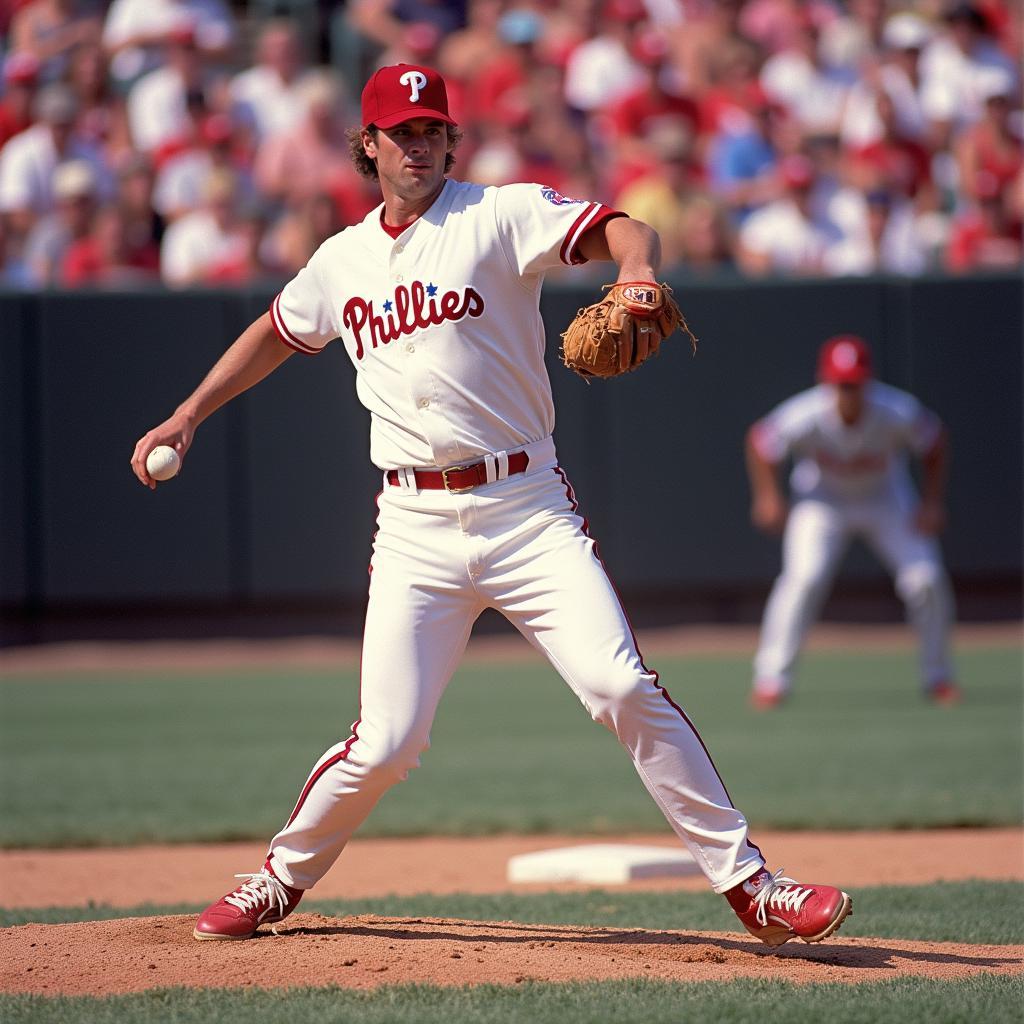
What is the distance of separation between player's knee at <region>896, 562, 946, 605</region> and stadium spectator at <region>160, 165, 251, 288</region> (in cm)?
516

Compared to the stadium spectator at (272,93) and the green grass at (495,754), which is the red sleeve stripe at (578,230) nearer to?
the green grass at (495,754)

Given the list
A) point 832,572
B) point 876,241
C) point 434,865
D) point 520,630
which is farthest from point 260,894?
point 876,241

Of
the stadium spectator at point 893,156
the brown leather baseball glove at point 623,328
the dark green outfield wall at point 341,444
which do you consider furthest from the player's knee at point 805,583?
the brown leather baseball glove at point 623,328

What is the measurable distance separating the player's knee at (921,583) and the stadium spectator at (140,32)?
7.06 metres

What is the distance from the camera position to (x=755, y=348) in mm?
12133

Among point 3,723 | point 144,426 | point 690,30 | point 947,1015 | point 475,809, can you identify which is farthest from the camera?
point 690,30

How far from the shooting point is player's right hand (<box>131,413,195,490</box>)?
13.0 ft

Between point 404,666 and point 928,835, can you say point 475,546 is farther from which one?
point 928,835

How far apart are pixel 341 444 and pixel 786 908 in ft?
27.5

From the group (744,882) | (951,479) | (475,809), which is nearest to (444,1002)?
(744,882)

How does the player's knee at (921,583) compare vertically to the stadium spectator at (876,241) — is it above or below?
below

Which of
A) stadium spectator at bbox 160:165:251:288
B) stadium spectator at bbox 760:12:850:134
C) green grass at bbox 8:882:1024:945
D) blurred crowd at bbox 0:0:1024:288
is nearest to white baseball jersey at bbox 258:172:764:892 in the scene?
green grass at bbox 8:882:1024:945

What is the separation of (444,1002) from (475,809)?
347 cm

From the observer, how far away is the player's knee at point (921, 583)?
9375mm
